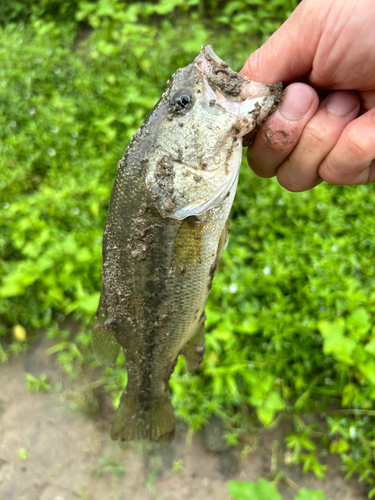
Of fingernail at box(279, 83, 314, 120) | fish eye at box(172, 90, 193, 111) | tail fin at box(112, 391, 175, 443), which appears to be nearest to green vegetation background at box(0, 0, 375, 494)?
tail fin at box(112, 391, 175, 443)

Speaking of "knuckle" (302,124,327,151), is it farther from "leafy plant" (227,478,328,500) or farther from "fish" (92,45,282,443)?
"leafy plant" (227,478,328,500)

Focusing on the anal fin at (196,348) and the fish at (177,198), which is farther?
the anal fin at (196,348)

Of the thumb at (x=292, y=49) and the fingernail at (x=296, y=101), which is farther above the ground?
the thumb at (x=292, y=49)

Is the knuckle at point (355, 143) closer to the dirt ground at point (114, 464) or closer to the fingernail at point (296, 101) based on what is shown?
the fingernail at point (296, 101)

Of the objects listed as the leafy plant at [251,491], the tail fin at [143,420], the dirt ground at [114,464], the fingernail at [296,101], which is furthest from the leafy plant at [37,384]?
the fingernail at [296,101]

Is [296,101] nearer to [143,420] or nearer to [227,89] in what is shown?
[227,89]

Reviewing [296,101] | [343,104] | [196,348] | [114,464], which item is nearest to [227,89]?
[296,101]

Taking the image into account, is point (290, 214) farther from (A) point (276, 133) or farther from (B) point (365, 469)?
(B) point (365, 469)
